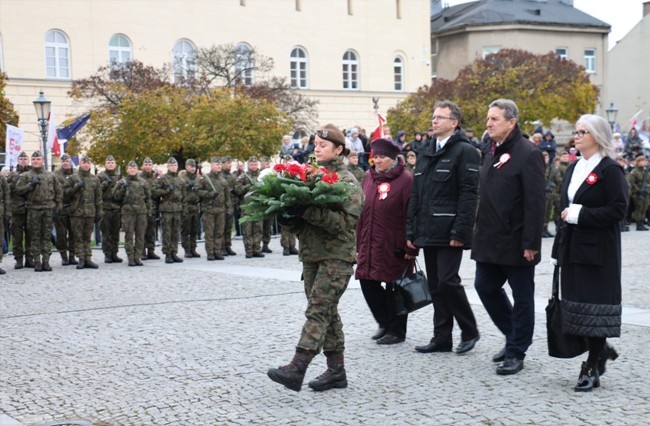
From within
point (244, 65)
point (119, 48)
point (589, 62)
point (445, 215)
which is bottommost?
point (445, 215)

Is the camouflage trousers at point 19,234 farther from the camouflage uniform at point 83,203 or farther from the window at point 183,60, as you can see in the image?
the window at point 183,60

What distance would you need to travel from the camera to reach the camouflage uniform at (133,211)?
59.3 ft

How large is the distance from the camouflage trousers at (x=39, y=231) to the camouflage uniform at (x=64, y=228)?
649 mm

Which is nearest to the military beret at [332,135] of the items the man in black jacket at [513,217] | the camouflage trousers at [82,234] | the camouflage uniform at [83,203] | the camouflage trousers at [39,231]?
the man in black jacket at [513,217]

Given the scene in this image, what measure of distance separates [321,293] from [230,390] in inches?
39.9

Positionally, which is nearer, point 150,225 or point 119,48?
point 150,225

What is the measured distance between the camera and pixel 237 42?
54.4 metres

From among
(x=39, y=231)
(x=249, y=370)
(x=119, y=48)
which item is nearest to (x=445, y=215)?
(x=249, y=370)

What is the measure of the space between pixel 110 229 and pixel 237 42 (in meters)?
37.0

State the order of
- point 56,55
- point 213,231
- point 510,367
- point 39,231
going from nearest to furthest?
point 510,367 → point 39,231 → point 213,231 → point 56,55

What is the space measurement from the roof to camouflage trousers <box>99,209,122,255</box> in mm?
51722

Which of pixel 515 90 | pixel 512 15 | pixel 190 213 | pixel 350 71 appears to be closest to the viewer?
pixel 190 213

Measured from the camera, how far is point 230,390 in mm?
7414

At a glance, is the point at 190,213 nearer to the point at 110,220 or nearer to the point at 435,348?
the point at 110,220
